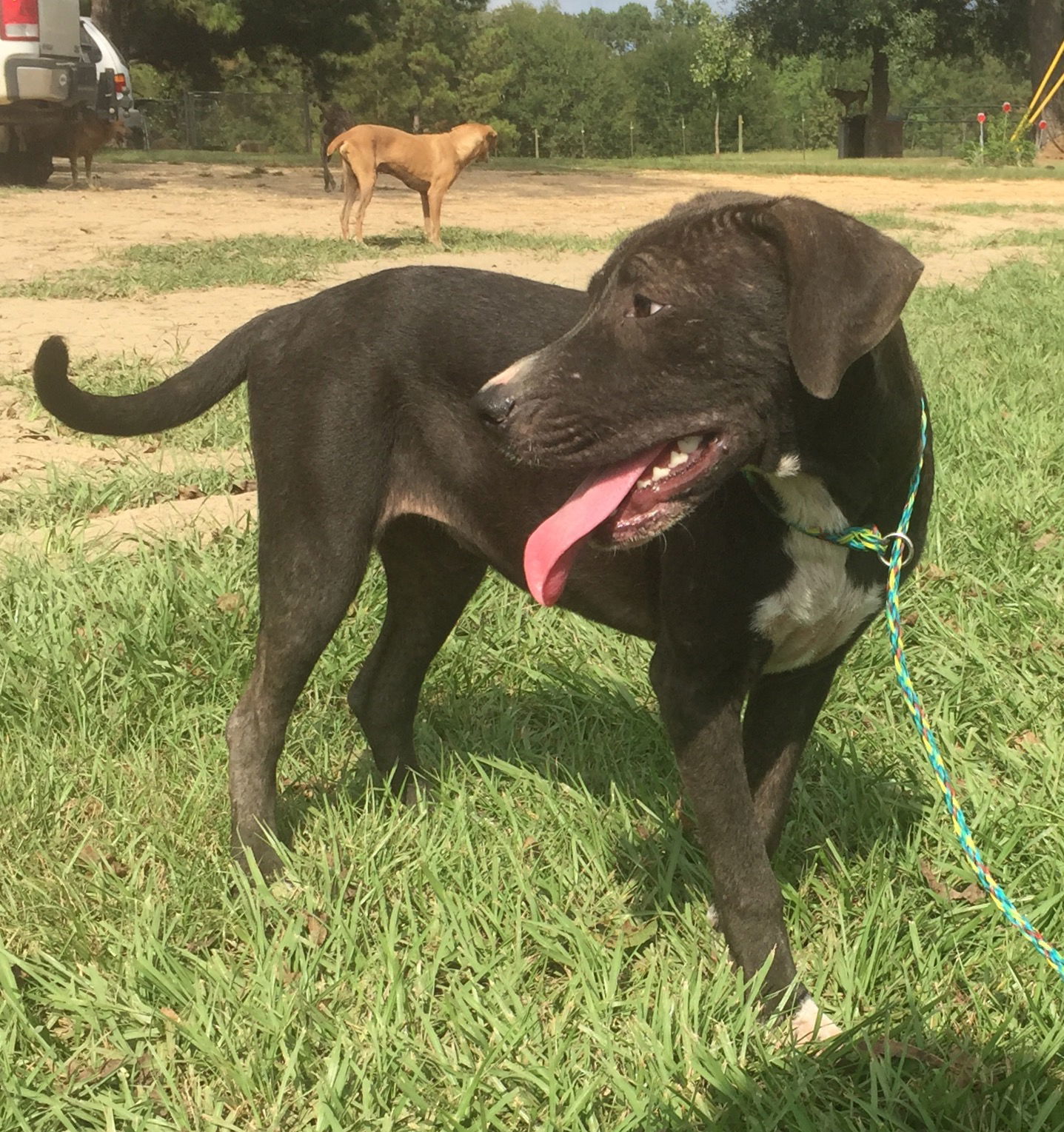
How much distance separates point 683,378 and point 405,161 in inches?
544

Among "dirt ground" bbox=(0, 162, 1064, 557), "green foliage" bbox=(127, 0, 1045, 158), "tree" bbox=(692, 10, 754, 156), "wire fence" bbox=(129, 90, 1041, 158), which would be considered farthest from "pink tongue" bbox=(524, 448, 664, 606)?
"tree" bbox=(692, 10, 754, 156)

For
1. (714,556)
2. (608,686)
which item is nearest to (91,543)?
(608,686)

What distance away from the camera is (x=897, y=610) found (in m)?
2.26

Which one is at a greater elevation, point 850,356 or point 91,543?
point 850,356

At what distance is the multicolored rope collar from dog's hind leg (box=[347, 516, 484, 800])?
46.2 inches

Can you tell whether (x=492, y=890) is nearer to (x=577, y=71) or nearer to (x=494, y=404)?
(x=494, y=404)

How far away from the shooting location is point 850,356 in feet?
6.68

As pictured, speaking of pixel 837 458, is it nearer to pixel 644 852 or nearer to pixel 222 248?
pixel 644 852

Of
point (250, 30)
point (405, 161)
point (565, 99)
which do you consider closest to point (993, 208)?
point (405, 161)

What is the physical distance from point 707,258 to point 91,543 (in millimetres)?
2896

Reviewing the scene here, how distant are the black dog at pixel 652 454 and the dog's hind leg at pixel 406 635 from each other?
0.19 metres

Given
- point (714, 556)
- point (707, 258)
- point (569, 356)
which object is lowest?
point (714, 556)

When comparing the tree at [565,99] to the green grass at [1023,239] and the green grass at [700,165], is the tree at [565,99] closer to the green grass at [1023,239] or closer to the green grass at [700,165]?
the green grass at [700,165]

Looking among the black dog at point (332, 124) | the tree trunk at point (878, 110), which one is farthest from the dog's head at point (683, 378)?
the tree trunk at point (878, 110)
